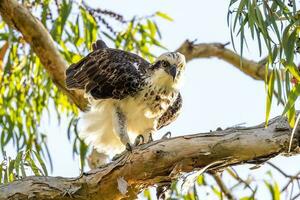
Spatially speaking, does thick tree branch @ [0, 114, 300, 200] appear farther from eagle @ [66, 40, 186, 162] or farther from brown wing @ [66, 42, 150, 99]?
brown wing @ [66, 42, 150, 99]

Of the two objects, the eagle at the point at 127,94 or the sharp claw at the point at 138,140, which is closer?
the sharp claw at the point at 138,140

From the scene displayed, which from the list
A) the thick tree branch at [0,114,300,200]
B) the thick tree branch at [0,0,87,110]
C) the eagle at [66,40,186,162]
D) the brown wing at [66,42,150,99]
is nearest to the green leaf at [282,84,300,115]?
the thick tree branch at [0,114,300,200]

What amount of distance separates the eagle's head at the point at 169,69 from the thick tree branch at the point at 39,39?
0.72 meters

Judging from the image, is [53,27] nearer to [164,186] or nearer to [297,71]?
[164,186]

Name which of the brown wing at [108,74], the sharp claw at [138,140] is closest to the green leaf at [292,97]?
the sharp claw at [138,140]

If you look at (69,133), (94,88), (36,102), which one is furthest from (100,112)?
(36,102)

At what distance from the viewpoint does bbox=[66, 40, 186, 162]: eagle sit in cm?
462

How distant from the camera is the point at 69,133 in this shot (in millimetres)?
5531

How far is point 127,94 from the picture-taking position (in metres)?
4.63

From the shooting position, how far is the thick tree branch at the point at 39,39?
17.3 feet

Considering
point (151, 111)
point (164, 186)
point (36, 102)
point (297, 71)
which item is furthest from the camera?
point (36, 102)

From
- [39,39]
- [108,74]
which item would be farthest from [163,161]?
[39,39]

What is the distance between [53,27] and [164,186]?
83.7 inches

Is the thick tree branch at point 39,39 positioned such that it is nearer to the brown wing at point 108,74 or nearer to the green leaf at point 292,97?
the brown wing at point 108,74
